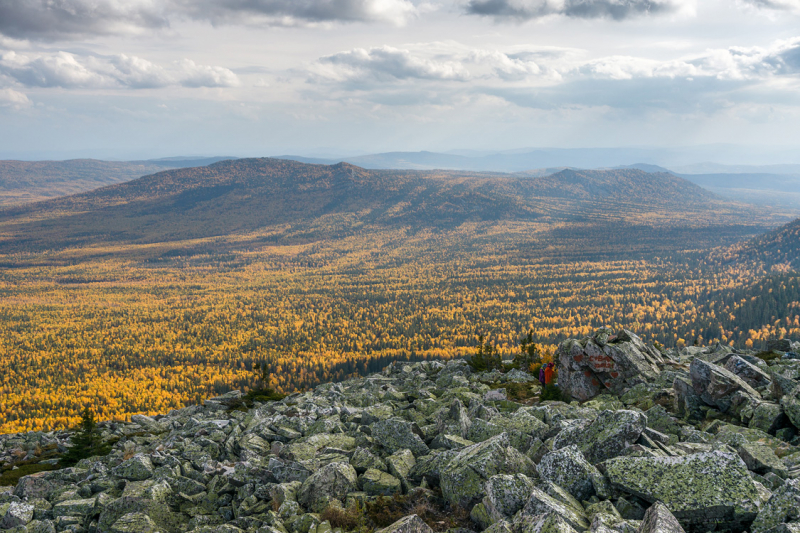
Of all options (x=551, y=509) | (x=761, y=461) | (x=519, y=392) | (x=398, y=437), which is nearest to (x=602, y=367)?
(x=519, y=392)

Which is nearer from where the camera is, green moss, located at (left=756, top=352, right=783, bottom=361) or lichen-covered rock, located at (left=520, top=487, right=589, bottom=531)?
lichen-covered rock, located at (left=520, top=487, right=589, bottom=531)

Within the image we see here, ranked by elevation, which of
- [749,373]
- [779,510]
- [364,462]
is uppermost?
[779,510]

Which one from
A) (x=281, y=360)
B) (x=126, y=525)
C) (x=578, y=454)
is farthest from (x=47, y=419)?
(x=578, y=454)

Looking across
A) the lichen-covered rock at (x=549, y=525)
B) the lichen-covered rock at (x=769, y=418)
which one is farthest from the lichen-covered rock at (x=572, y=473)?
the lichen-covered rock at (x=769, y=418)

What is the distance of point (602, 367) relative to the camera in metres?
38.2

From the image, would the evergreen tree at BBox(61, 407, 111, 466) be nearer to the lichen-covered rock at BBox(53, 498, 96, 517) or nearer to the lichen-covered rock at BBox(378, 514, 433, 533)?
the lichen-covered rock at BBox(53, 498, 96, 517)

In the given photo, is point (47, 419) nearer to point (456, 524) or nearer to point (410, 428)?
point (410, 428)

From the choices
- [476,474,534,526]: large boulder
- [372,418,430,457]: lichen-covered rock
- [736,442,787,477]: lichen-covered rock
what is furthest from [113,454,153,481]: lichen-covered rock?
[736,442,787,477]: lichen-covered rock

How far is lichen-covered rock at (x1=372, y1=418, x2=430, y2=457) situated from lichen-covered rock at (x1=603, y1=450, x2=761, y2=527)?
11094 mm

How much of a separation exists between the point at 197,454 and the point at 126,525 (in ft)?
32.7

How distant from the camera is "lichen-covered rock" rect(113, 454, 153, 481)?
26.3 m

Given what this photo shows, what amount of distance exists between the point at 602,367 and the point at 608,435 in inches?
860

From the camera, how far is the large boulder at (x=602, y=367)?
3769 centimetres

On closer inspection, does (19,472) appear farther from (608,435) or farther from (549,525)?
(608,435)
